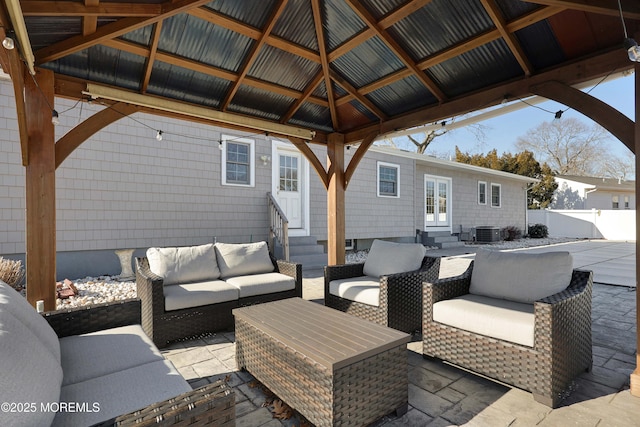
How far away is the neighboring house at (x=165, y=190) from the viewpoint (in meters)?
5.82

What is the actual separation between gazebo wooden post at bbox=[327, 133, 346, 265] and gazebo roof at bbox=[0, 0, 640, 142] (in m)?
1.03

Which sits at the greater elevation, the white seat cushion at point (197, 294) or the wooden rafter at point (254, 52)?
the wooden rafter at point (254, 52)

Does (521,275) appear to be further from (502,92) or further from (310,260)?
(310,260)

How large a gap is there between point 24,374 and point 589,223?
21.5m

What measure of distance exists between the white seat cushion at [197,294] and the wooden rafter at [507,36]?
3647 millimetres

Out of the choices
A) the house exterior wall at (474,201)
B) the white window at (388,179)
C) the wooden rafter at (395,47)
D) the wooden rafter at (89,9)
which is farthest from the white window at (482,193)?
the wooden rafter at (89,9)

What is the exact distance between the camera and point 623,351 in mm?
3051

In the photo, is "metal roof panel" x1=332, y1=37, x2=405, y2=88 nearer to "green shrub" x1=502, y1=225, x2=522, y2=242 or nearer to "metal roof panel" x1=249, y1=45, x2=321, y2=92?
"metal roof panel" x1=249, y1=45, x2=321, y2=92

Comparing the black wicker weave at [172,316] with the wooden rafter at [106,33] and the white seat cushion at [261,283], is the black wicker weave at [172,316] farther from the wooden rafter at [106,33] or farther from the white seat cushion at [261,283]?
the wooden rafter at [106,33]

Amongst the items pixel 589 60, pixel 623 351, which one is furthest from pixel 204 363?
pixel 589 60

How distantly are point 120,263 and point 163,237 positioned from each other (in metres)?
0.89

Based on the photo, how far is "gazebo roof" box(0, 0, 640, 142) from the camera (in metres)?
2.82

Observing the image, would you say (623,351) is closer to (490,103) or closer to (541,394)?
(541,394)

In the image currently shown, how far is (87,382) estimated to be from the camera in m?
1.62
